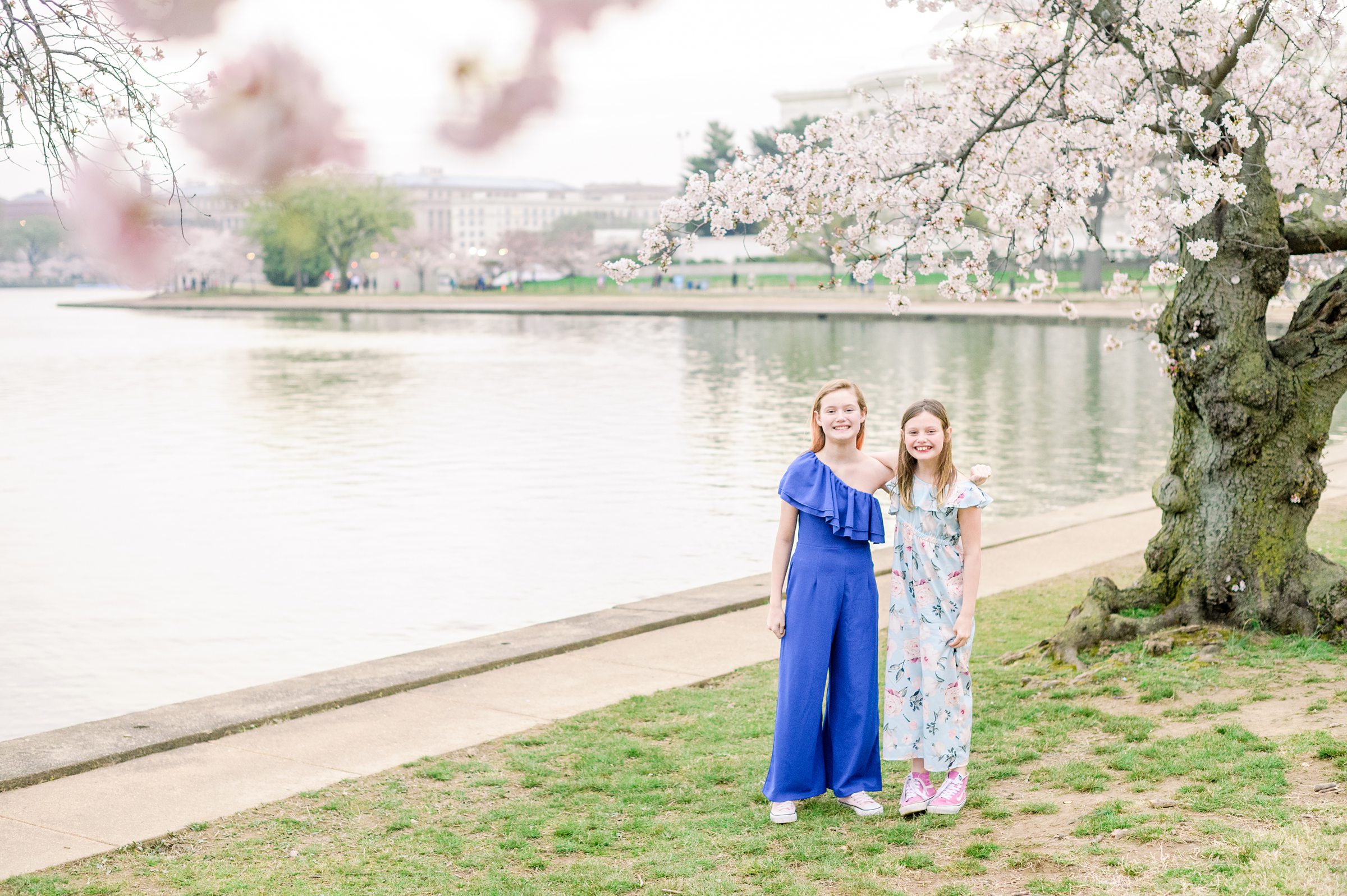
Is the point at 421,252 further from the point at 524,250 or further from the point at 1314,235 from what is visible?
the point at 1314,235

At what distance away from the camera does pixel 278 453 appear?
2089 centimetres

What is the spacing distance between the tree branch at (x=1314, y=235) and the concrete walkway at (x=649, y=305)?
25919 millimetres

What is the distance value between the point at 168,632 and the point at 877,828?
7.24 metres

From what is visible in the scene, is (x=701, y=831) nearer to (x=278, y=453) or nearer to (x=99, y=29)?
(x=99, y=29)

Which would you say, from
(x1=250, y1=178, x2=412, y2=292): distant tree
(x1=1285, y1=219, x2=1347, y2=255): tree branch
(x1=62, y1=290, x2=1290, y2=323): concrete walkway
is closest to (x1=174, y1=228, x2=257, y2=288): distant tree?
(x1=250, y1=178, x2=412, y2=292): distant tree

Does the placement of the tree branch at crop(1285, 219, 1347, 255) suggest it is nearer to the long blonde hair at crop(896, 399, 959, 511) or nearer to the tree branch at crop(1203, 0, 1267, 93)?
the tree branch at crop(1203, 0, 1267, 93)

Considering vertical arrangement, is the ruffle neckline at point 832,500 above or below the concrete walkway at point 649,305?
below

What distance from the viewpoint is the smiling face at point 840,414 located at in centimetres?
569

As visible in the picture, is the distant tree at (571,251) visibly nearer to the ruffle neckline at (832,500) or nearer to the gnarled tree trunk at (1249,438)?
the gnarled tree trunk at (1249,438)

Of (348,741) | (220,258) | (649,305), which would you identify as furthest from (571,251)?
(348,741)

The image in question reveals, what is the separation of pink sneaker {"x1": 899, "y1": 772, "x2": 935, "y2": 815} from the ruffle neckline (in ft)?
3.21

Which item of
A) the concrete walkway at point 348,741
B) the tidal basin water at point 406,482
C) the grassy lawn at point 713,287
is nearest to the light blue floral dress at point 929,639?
the concrete walkway at point 348,741

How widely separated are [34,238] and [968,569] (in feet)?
220

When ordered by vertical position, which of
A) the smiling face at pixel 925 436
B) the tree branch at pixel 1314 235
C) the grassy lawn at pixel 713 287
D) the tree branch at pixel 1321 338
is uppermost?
the grassy lawn at pixel 713 287
